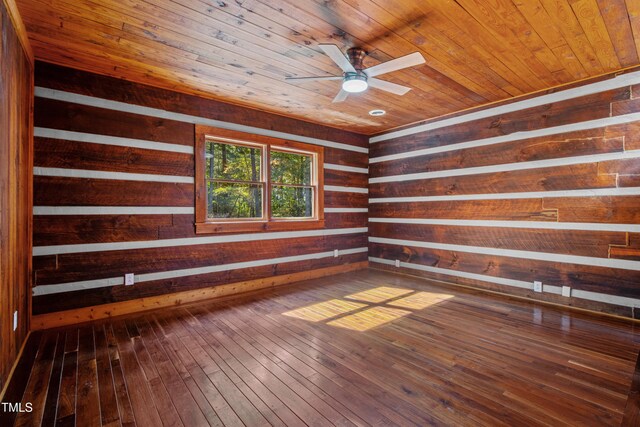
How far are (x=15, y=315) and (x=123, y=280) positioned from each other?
1054 mm

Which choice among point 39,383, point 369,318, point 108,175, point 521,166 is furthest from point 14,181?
point 521,166

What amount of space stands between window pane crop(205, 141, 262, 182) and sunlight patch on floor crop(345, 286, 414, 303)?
229 cm

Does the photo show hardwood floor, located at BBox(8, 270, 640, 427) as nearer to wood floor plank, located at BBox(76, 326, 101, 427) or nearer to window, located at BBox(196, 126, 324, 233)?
wood floor plank, located at BBox(76, 326, 101, 427)

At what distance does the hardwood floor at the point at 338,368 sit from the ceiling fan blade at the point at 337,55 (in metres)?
2.46

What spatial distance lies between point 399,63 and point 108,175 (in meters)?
3.26

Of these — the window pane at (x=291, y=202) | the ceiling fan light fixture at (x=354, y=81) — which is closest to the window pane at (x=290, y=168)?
the window pane at (x=291, y=202)

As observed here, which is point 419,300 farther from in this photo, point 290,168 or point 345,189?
point 290,168

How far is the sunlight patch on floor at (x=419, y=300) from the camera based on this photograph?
3688mm

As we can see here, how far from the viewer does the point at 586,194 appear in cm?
345

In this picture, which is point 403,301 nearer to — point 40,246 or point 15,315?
point 15,315

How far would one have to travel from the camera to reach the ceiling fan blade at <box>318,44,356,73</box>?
2274 mm

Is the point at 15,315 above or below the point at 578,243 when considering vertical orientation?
below

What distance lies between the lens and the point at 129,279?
344 centimetres

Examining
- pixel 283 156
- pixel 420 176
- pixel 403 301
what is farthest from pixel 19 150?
pixel 420 176
